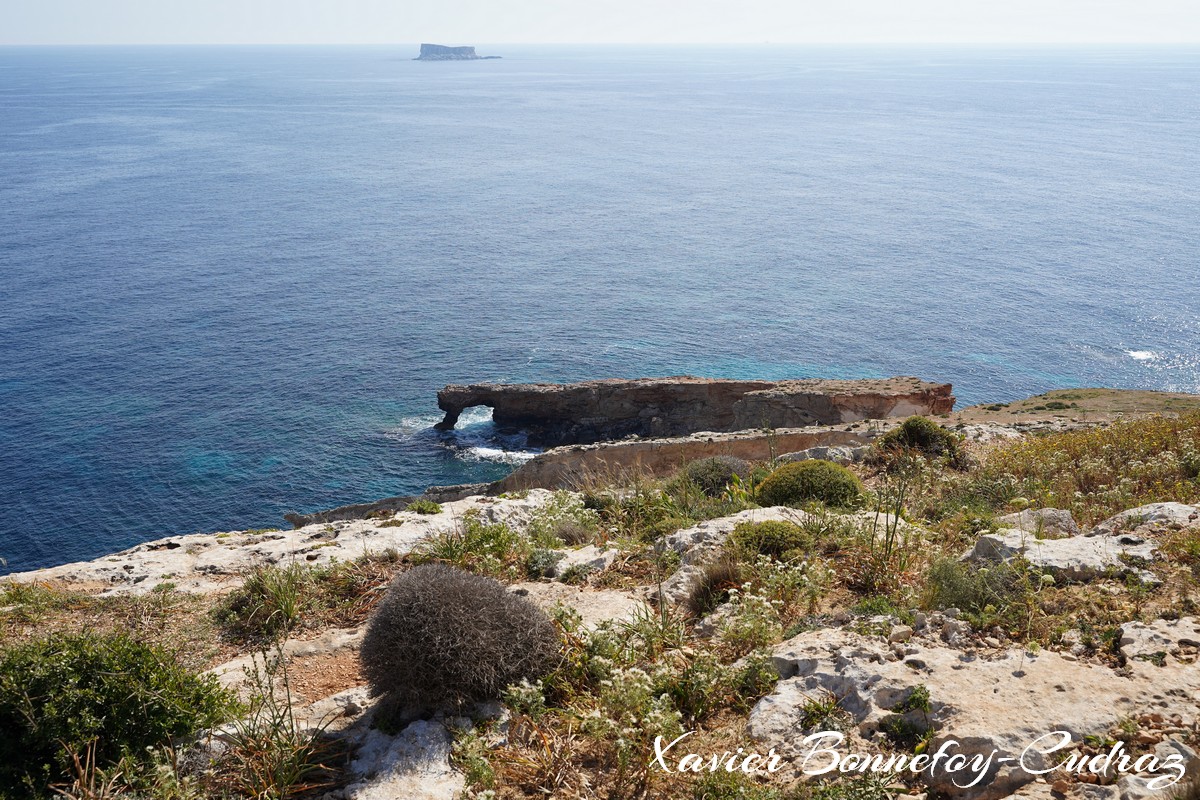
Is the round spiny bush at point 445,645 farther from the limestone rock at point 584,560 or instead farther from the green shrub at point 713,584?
the limestone rock at point 584,560

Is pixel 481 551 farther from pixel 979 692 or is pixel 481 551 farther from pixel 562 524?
pixel 979 692

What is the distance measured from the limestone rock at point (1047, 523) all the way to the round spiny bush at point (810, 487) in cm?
337

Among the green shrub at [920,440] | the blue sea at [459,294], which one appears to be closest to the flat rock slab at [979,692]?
the green shrub at [920,440]

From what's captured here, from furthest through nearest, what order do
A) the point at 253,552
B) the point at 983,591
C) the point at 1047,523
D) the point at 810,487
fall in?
1. the point at 810,487
2. the point at 253,552
3. the point at 1047,523
4. the point at 983,591

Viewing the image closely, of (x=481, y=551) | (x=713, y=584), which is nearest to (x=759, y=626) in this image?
(x=713, y=584)

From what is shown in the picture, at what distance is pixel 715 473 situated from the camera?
67.7ft

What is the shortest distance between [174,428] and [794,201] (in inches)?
3466

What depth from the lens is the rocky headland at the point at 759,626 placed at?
7141 mm

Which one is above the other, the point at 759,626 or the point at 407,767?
the point at 759,626

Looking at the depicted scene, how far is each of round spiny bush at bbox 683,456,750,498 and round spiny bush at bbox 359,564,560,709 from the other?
11.4 metres

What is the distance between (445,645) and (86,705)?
3191mm

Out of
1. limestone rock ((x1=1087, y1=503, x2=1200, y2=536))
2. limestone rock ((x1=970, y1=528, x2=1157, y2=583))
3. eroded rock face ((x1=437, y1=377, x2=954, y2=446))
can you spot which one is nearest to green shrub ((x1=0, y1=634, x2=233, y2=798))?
limestone rock ((x1=970, y1=528, x2=1157, y2=583))

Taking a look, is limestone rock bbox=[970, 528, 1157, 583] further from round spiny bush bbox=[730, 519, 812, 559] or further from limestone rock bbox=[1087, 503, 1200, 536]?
round spiny bush bbox=[730, 519, 812, 559]

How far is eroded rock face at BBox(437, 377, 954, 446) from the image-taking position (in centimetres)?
4819
